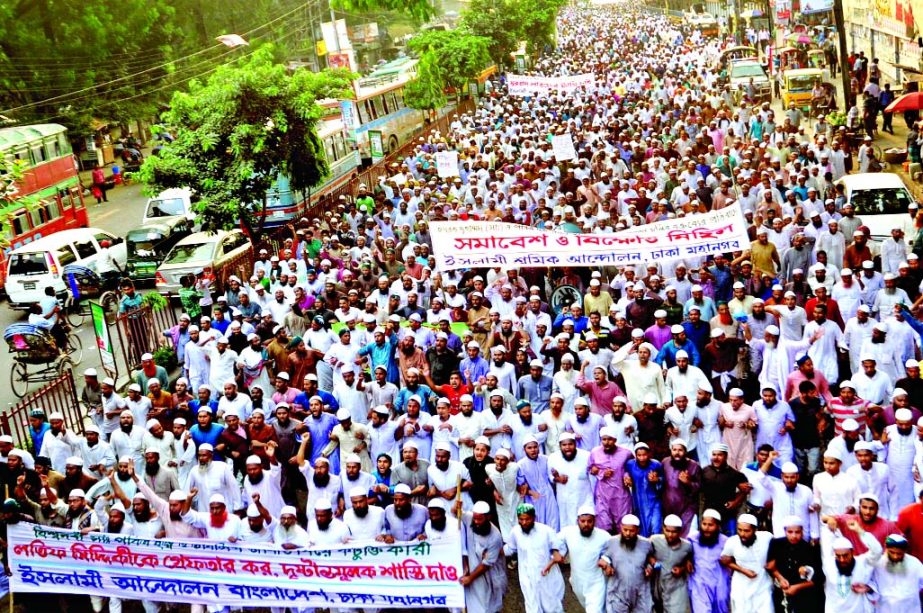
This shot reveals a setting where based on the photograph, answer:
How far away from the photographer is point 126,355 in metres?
14.9

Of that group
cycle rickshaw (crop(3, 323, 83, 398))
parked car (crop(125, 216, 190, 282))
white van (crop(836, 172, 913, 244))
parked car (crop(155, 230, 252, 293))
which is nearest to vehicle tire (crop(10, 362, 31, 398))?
cycle rickshaw (crop(3, 323, 83, 398))

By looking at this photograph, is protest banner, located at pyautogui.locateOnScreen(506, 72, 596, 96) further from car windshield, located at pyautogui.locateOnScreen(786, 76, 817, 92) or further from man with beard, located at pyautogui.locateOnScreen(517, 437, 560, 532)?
man with beard, located at pyautogui.locateOnScreen(517, 437, 560, 532)

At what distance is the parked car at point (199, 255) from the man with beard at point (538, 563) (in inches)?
466

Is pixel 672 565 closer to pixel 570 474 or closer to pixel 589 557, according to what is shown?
pixel 589 557

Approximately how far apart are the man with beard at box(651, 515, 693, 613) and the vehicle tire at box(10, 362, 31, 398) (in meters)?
11.0

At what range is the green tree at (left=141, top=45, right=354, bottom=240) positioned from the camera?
19.1 meters

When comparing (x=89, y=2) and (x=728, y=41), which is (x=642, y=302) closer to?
(x=89, y=2)

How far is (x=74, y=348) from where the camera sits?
16969 millimetres

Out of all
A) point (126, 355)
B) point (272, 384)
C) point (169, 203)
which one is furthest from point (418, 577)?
point (169, 203)

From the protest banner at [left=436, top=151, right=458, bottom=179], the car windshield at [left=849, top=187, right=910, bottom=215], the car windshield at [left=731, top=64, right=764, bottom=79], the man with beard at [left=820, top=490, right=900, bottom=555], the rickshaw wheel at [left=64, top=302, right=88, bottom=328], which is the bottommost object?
the rickshaw wheel at [left=64, top=302, right=88, bottom=328]

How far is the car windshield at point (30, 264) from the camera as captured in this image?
20.2 meters

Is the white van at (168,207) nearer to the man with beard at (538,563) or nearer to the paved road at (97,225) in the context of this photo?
the paved road at (97,225)

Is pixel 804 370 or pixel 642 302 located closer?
pixel 804 370

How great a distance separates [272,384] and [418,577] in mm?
4715
